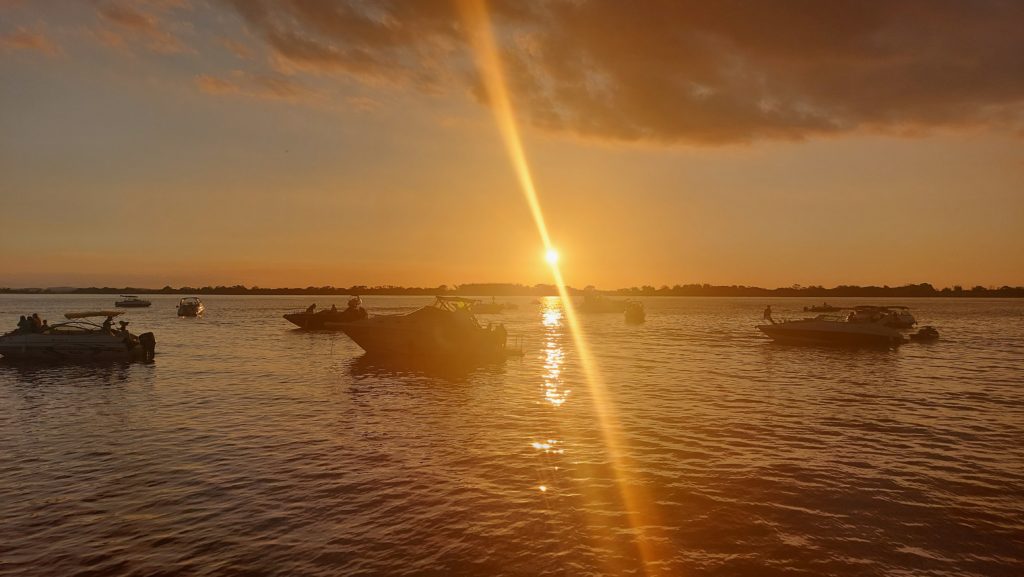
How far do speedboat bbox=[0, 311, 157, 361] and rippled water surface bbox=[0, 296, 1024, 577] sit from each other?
8.72 meters

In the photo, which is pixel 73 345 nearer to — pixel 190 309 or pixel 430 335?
pixel 430 335

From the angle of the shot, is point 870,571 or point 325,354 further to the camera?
point 325,354

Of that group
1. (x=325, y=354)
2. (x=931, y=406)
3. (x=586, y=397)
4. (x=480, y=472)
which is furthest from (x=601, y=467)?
(x=325, y=354)

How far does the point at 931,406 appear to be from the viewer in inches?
929

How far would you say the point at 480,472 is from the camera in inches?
563

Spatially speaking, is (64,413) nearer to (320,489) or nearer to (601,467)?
(320,489)

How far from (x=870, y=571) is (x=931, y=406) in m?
18.1

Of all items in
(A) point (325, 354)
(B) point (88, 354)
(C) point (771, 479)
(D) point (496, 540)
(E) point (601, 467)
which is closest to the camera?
(D) point (496, 540)

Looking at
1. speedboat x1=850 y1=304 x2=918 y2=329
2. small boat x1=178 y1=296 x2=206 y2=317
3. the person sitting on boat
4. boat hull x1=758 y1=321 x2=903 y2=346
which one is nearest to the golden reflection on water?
boat hull x1=758 y1=321 x2=903 y2=346

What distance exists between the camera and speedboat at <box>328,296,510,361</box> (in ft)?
124

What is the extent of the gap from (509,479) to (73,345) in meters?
35.1

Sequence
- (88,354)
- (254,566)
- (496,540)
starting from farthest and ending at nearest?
(88,354) → (496,540) → (254,566)

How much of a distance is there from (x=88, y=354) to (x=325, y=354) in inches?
560

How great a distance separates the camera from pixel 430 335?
37.8m
